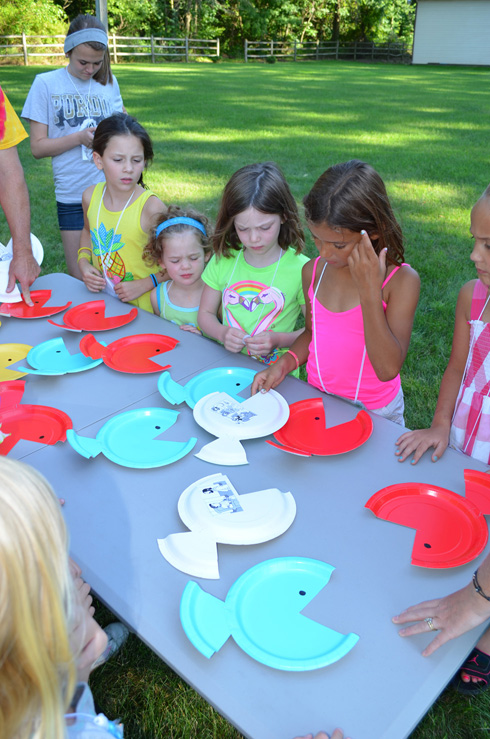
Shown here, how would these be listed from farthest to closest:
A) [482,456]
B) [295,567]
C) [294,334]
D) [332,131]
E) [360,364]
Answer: [332,131]
[294,334]
[360,364]
[482,456]
[295,567]

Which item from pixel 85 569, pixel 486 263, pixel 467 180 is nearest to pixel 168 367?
pixel 85 569

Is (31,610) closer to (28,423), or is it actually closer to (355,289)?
(28,423)

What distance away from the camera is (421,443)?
1.42 meters

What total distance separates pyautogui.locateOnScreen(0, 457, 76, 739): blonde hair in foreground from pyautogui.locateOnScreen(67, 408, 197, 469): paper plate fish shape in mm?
617

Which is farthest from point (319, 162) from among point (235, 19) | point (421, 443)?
point (235, 19)

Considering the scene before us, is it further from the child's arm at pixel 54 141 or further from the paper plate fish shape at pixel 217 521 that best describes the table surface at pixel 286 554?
the child's arm at pixel 54 141

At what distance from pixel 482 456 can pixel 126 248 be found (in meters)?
1.81

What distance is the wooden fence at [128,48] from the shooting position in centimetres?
1870

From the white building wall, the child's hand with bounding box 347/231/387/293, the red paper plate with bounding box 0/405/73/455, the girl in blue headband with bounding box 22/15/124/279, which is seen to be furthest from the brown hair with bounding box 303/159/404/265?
the white building wall

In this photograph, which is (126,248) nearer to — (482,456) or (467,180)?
(482,456)

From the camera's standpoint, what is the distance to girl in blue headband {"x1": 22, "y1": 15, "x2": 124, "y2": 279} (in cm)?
303

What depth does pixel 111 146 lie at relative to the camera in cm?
249

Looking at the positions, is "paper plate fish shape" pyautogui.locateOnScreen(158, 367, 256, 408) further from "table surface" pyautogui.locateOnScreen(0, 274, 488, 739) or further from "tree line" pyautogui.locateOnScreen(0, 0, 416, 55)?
"tree line" pyautogui.locateOnScreen(0, 0, 416, 55)

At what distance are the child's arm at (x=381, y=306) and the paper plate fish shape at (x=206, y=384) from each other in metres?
0.40
